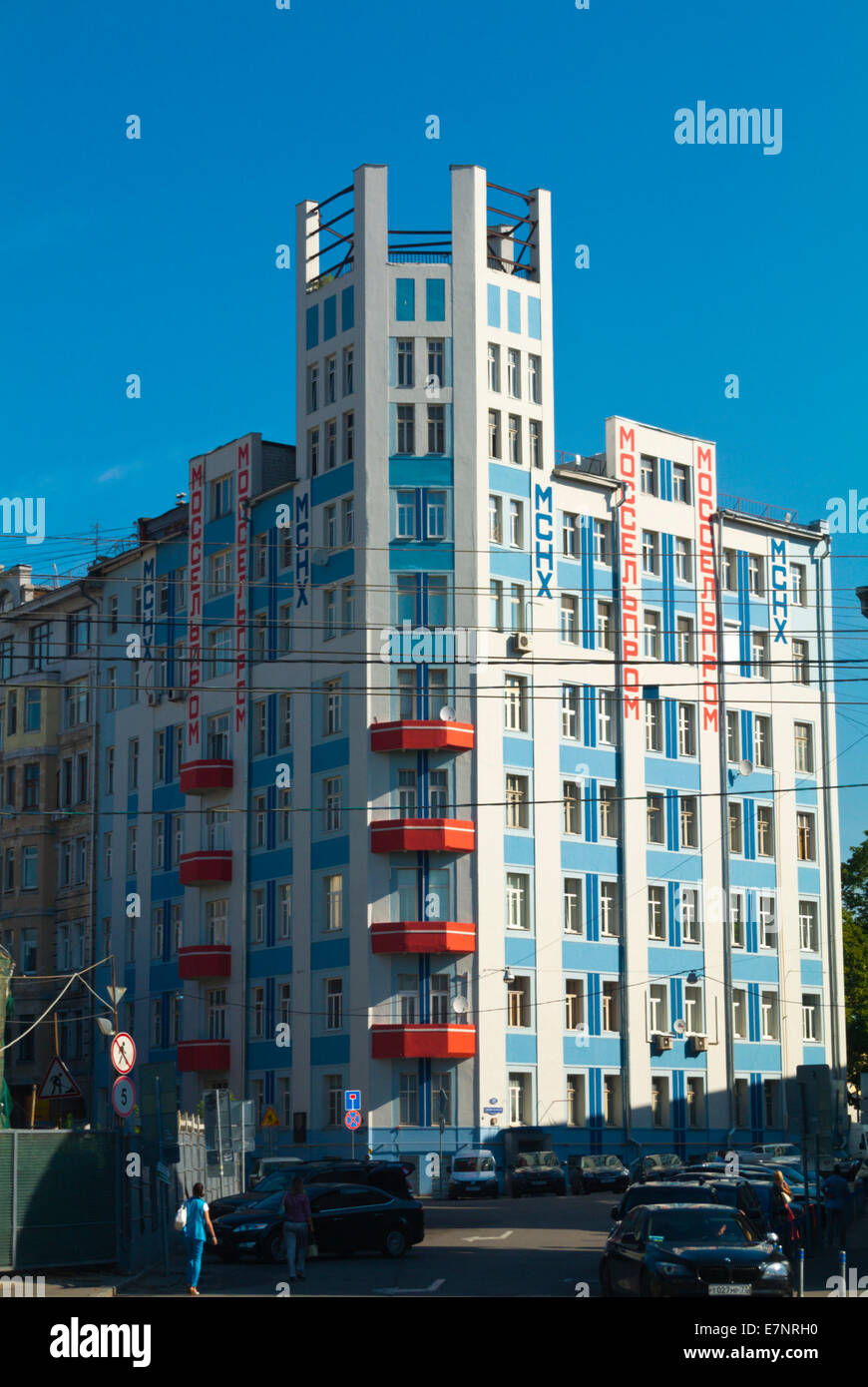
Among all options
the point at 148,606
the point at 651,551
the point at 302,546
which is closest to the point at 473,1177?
the point at 302,546

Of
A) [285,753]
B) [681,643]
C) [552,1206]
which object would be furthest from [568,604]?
[552,1206]

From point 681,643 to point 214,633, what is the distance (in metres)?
17.2

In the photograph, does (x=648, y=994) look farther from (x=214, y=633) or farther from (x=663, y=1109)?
(x=214, y=633)

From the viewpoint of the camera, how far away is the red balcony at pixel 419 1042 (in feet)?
194

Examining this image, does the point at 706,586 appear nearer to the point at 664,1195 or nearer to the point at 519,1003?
the point at 519,1003

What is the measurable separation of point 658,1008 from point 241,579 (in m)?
21.4

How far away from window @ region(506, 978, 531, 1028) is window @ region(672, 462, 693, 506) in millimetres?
19961

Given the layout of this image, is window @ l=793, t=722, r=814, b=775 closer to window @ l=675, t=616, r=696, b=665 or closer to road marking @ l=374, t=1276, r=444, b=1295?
window @ l=675, t=616, r=696, b=665

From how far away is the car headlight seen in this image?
2314cm

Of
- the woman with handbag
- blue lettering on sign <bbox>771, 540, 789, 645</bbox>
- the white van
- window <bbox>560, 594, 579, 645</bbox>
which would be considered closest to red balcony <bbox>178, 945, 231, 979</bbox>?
the white van

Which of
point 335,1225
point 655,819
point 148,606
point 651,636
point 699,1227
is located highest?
point 148,606

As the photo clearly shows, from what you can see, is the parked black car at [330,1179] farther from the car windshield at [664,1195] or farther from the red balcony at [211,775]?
the red balcony at [211,775]

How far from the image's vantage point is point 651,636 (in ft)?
226
